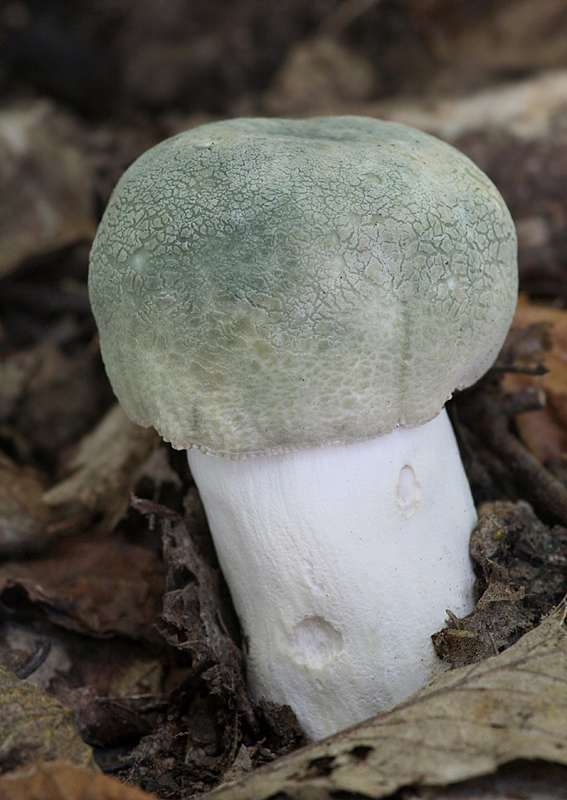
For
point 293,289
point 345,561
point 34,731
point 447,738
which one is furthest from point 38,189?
point 447,738

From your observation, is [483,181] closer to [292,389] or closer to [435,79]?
[292,389]

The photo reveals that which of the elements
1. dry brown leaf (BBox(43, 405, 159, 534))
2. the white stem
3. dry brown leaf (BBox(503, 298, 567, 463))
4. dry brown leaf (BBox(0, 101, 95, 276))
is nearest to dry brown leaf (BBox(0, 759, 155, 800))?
the white stem

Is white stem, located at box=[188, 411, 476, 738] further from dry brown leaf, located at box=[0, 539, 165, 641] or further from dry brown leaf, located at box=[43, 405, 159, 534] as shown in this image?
dry brown leaf, located at box=[43, 405, 159, 534]

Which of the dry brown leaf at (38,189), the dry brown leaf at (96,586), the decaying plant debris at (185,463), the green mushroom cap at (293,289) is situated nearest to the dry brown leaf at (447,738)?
the decaying plant debris at (185,463)

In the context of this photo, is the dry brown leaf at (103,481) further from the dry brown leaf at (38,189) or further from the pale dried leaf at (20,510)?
the dry brown leaf at (38,189)

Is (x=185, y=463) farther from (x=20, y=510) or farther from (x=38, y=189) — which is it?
(x=38, y=189)

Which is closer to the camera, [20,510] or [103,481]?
[20,510]
